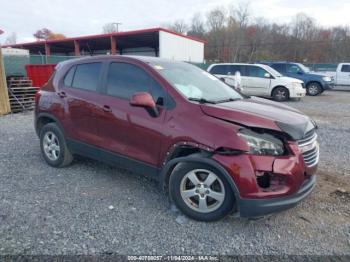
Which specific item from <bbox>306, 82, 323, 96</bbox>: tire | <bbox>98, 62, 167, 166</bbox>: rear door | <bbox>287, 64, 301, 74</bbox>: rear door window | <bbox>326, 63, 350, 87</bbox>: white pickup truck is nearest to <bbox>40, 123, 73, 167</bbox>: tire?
<bbox>98, 62, 167, 166</bbox>: rear door

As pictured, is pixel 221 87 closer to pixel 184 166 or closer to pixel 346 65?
pixel 184 166

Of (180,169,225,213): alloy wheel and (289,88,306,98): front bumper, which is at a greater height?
(289,88,306,98): front bumper

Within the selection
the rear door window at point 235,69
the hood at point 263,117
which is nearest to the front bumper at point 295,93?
the rear door window at point 235,69

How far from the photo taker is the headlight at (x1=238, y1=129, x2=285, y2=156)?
9.38ft

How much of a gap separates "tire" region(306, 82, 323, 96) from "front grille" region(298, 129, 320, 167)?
52.6ft

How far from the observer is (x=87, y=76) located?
4.34 metres

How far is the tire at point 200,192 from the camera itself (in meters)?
3.01

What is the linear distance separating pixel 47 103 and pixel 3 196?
159 cm

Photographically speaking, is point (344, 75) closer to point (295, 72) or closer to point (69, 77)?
point (295, 72)

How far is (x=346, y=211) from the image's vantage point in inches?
136

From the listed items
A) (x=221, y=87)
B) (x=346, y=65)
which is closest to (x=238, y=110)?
(x=221, y=87)

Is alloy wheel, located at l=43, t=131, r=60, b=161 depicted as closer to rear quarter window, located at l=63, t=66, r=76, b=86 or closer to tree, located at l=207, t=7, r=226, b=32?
rear quarter window, located at l=63, t=66, r=76, b=86

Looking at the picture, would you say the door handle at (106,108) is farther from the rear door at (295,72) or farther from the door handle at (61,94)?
the rear door at (295,72)

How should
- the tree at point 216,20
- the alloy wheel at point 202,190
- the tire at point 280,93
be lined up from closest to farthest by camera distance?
the alloy wheel at point 202,190 → the tire at point 280,93 → the tree at point 216,20
